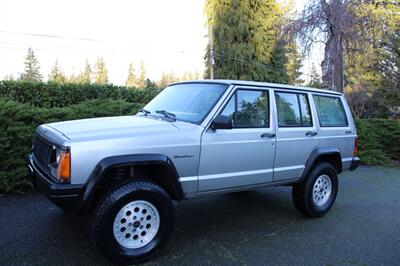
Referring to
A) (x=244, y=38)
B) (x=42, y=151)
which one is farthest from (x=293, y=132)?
(x=244, y=38)

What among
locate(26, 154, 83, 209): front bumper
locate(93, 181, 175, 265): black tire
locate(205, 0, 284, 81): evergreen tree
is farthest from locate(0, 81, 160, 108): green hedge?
locate(205, 0, 284, 81): evergreen tree

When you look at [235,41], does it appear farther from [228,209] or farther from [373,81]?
[228,209]

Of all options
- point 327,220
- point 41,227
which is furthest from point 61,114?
point 327,220

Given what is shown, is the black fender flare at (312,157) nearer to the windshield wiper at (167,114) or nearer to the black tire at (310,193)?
the black tire at (310,193)

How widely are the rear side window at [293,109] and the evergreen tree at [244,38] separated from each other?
55.5 ft

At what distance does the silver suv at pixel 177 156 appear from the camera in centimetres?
326

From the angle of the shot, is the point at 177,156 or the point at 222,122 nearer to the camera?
the point at 177,156

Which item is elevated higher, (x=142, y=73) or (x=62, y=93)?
(x=142, y=73)

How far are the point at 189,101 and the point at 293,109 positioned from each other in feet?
5.30

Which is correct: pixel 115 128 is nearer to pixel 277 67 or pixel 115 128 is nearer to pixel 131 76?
pixel 277 67

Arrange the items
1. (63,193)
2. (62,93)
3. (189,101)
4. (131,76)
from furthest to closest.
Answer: (131,76), (62,93), (189,101), (63,193)

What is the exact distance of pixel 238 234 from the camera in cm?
439

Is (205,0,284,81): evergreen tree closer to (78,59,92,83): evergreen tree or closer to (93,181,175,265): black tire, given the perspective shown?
(93,181,175,265): black tire

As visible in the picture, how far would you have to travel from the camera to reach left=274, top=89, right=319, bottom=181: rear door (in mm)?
4645
